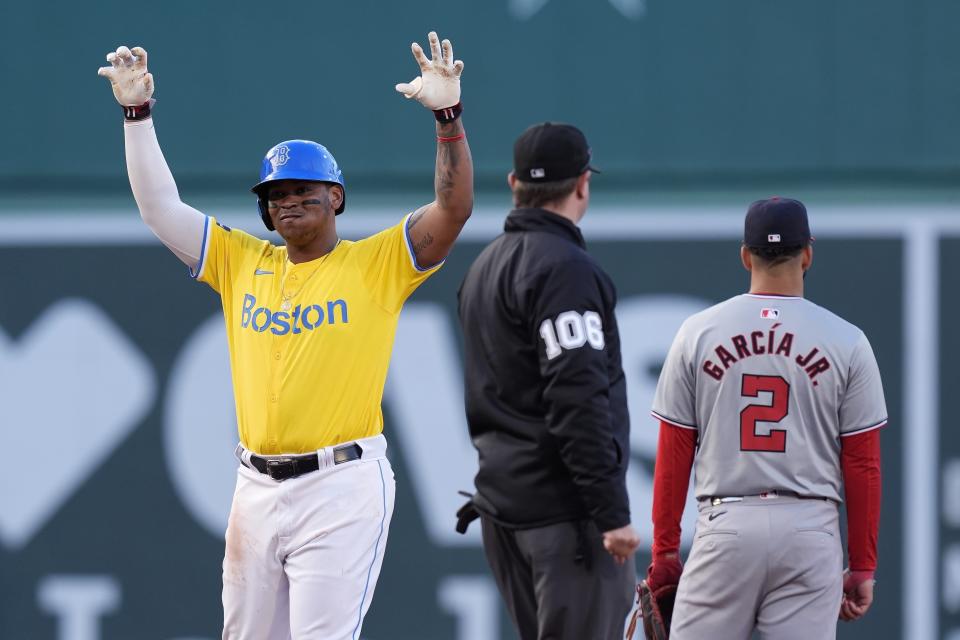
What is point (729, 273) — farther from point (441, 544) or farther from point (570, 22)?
point (441, 544)

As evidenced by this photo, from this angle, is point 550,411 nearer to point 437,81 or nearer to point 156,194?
point 437,81

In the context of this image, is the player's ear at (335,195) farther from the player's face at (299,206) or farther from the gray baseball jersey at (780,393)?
the gray baseball jersey at (780,393)

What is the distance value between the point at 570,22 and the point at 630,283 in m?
1.15

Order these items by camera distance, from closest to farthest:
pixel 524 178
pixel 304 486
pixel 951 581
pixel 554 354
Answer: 1. pixel 554 354
2. pixel 524 178
3. pixel 304 486
4. pixel 951 581

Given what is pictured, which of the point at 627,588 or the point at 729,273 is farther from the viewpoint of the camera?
the point at 729,273

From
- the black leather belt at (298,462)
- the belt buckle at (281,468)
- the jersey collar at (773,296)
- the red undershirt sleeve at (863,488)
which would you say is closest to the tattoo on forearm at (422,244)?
the black leather belt at (298,462)

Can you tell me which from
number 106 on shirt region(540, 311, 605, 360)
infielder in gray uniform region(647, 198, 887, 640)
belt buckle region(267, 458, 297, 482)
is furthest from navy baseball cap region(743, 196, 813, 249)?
belt buckle region(267, 458, 297, 482)

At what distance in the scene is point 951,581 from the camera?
18.3 ft

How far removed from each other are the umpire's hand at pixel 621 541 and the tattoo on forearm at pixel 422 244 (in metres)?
1.10

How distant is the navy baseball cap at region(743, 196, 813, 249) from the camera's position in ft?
12.1

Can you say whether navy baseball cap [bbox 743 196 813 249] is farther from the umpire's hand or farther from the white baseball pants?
the white baseball pants

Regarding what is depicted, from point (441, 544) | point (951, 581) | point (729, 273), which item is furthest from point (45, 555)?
point (951, 581)

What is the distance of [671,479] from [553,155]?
0.99m

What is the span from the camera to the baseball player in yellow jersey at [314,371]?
3.73 meters
